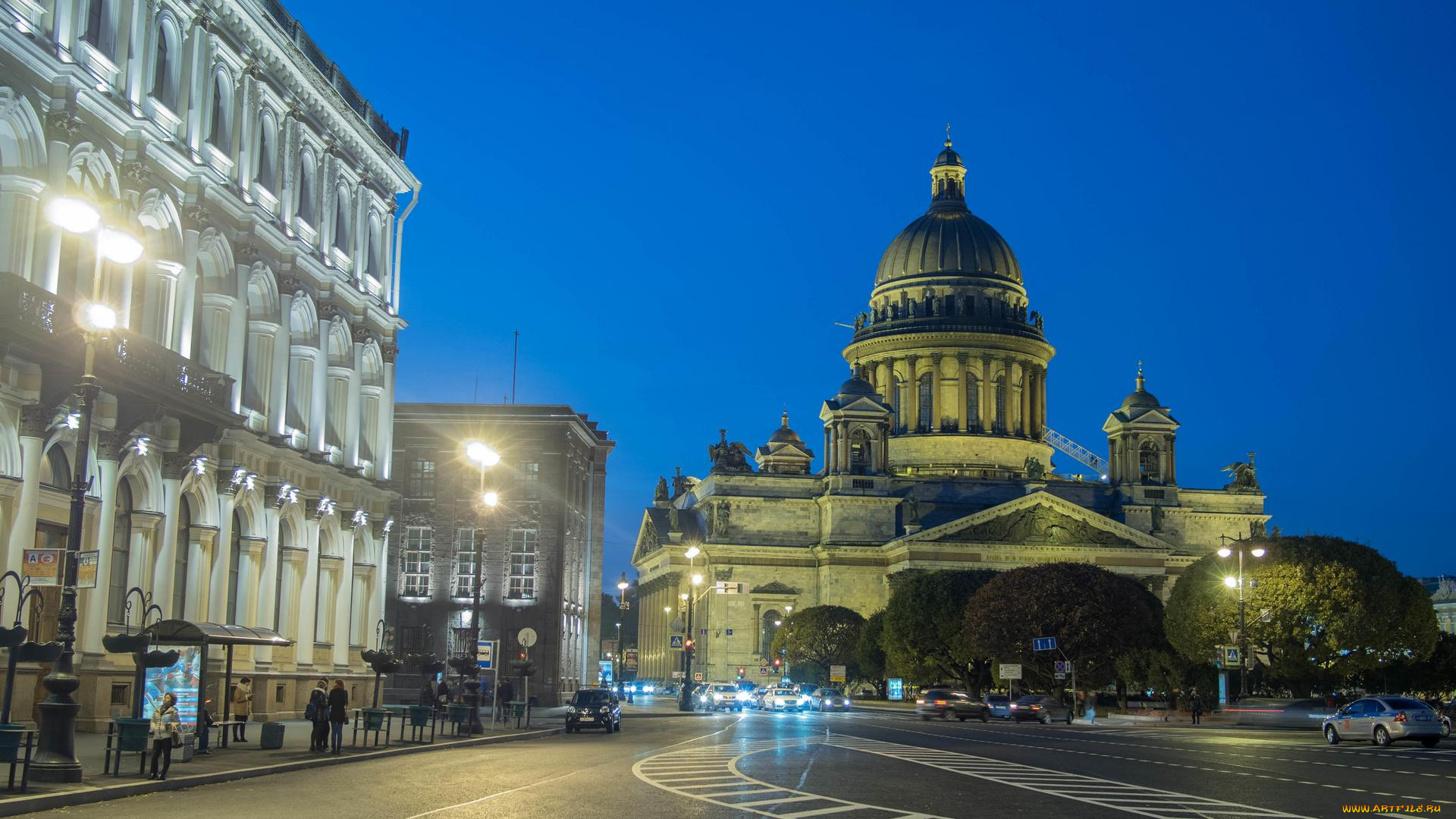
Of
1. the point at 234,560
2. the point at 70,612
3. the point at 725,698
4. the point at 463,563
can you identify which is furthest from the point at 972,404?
the point at 70,612

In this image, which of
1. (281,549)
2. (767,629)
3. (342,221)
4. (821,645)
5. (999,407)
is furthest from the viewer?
(999,407)

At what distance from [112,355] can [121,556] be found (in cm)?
816

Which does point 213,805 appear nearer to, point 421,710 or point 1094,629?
point 421,710

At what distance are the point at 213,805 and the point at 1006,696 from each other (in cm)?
5448

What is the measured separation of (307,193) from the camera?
166ft

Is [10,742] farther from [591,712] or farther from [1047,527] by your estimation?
[1047,527]

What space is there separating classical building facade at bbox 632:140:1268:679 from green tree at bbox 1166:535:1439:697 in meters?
46.3

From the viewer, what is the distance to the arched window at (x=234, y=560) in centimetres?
4578

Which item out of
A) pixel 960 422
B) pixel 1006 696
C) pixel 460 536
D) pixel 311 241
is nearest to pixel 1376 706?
pixel 1006 696

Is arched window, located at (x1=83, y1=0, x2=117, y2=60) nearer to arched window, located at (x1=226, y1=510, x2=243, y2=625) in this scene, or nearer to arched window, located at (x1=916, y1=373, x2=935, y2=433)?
arched window, located at (x1=226, y1=510, x2=243, y2=625)

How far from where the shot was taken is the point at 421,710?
132ft

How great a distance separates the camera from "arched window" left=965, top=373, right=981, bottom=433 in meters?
145

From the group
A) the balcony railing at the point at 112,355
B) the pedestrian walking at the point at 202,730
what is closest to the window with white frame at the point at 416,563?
the balcony railing at the point at 112,355

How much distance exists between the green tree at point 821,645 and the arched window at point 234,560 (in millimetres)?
70865
